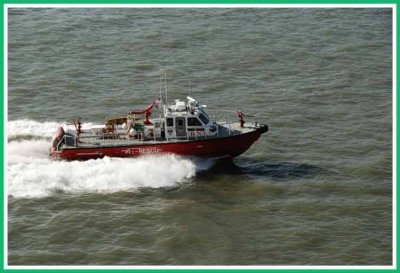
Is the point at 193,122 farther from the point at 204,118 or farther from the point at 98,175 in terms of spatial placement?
the point at 98,175

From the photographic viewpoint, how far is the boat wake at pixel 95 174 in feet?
101

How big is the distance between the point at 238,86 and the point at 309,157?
982cm

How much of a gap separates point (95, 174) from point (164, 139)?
3.83 m

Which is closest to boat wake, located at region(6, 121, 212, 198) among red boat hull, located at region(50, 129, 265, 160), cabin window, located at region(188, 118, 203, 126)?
red boat hull, located at region(50, 129, 265, 160)

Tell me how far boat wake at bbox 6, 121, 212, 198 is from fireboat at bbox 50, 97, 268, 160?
44cm

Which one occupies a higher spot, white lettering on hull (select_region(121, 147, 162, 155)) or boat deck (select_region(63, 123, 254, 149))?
boat deck (select_region(63, 123, 254, 149))

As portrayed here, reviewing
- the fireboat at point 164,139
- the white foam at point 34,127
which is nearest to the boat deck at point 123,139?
the fireboat at point 164,139

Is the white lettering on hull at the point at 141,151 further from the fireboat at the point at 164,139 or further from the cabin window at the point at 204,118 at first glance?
the cabin window at the point at 204,118

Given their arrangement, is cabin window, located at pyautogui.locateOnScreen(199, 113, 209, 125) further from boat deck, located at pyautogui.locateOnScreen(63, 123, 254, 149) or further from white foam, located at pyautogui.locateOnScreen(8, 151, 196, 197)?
white foam, located at pyautogui.locateOnScreen(8, 151, 196, 197)

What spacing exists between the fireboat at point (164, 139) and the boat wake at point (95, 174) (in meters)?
0.44

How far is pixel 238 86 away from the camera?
43000 millimetres

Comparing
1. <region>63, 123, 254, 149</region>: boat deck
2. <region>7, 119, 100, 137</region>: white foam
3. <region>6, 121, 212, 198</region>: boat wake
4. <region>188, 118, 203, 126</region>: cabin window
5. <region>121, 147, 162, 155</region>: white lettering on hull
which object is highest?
<region>188, 118, 203, 126</region>: cabin window

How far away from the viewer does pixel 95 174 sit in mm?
31547

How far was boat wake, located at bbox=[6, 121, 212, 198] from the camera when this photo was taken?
101ft
